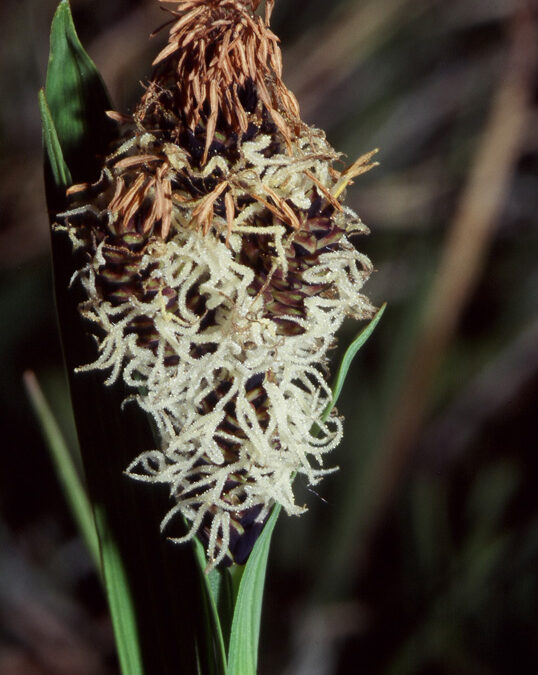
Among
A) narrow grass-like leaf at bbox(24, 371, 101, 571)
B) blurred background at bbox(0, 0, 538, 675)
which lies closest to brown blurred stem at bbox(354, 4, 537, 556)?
blurred background at bbox(0, 0, 538, 675)

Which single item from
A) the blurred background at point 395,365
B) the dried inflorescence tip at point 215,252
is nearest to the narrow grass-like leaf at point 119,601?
the dried inflorescence tip at point 215,252

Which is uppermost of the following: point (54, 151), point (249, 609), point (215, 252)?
point (54, 151)

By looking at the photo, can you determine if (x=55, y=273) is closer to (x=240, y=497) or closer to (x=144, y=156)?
(x=144, y=156)

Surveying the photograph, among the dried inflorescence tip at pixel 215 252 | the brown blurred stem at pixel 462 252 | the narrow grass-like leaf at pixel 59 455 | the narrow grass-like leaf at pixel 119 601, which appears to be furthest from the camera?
the brown blurred stem at pixel 462 252

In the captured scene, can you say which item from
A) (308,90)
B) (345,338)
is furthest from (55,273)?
(308,90)

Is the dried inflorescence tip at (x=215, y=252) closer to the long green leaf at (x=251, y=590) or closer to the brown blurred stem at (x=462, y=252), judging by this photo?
the long green leaf at (x=251, y=590)

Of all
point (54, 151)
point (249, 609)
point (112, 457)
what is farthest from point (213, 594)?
point (54, 151)

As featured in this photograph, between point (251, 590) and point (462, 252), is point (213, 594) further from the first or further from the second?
point (462, 252)

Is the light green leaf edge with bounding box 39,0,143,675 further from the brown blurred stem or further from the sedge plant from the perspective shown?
the brown blurred stem
